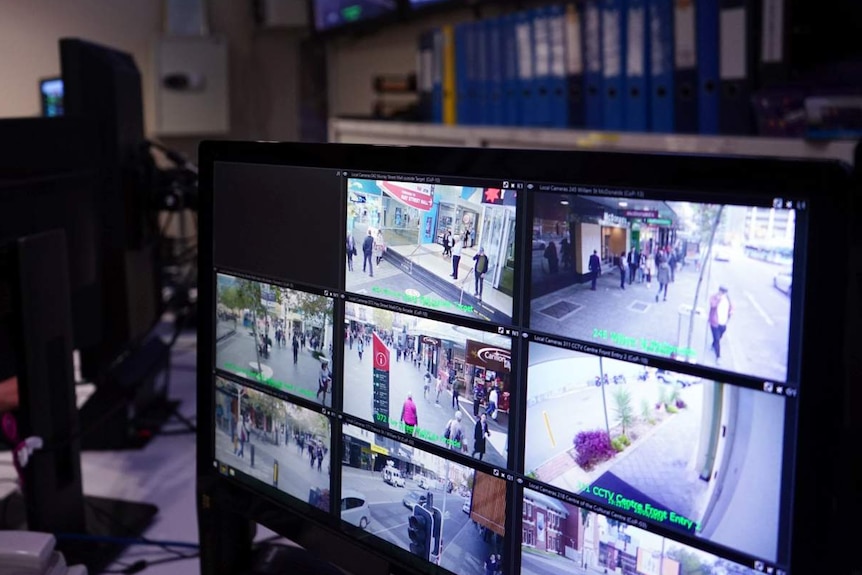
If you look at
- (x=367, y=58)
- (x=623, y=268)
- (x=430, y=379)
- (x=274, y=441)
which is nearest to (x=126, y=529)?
(x=274, y=441)

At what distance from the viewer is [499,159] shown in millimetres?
641

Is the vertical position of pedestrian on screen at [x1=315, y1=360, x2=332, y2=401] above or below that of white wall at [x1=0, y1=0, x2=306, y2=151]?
below

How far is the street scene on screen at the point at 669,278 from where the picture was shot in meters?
0.51

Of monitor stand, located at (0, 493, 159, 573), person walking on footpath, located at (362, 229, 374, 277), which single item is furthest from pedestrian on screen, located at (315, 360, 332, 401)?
monitor stand, located at (0, 493, 159, 573)

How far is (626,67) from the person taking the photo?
5.95 ft

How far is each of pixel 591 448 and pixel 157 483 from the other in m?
0.88

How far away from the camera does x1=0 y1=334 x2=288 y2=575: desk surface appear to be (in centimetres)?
106

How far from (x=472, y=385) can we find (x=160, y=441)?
0.93m

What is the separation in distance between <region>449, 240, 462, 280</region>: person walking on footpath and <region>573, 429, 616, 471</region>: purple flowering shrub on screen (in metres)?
0.17

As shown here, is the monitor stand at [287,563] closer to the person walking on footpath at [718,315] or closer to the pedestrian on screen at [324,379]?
the pedestrian on screen at [324,379]

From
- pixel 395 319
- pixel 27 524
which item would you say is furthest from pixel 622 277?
pixel 27 524

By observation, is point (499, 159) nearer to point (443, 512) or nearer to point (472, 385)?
point (472, 385)

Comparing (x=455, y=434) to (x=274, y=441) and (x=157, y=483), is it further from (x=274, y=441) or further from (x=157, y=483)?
(x=157, y=483)

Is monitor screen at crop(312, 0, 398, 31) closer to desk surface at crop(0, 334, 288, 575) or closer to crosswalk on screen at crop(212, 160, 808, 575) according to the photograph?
desk surface at crop(0, 334, 288, 575)
